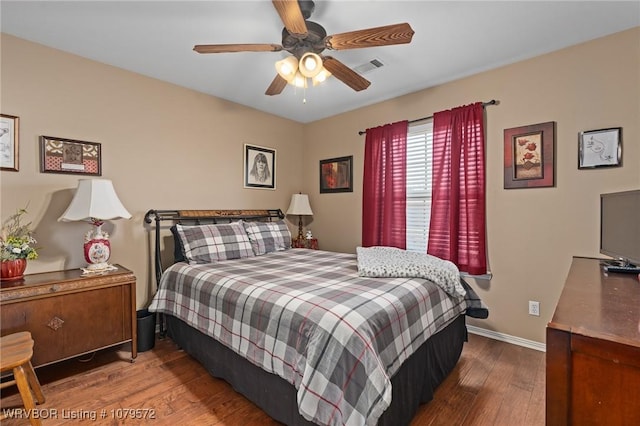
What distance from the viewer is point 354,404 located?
1.22m

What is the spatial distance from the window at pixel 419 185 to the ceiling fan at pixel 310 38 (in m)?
1.41

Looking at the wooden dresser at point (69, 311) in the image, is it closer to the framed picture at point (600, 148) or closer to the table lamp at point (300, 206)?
the table lamp at point (300, 206)

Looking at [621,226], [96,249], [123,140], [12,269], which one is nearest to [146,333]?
[96,249]

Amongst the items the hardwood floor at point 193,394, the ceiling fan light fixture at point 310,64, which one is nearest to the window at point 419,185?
the hardwood floor at point 193,394

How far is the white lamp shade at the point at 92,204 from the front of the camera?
7.34 ft

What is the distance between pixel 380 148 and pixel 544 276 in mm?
2062

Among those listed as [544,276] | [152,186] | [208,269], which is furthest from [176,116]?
[544,276]

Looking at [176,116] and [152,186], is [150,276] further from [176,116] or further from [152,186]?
[176,116]

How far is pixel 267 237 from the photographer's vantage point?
3.28 m

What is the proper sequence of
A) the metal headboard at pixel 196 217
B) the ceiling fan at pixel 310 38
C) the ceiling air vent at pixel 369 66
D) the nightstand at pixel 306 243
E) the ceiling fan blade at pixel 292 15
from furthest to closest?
the nightstand at pixel 306 243 → the metal headboard at pixel 196 217 → the ceiling air vent at pixel 369 66 → the ceiling fan at pixel 310 38 → the ceiling fan blade at pixel 292 15

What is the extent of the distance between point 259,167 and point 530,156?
3018mm

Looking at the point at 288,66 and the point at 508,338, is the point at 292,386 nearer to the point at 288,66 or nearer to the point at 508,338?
the point at 288,66

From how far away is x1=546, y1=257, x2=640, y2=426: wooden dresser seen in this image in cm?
77

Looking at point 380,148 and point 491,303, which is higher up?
point 380,148
